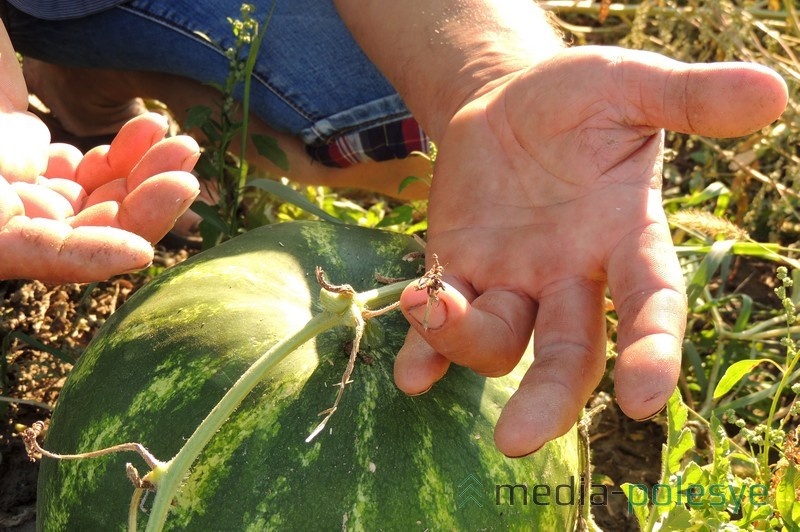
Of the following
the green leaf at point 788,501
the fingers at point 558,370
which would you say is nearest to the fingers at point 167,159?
the fingers at point 558,370

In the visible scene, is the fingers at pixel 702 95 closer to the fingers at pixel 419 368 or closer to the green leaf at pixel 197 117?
the fingers at pixel 419 368

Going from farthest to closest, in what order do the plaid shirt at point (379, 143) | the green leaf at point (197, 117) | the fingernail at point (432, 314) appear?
1. the plaid shirt at point (379, 143)
2. the green leaf at point (197, 117)
3. the fingernail at point (432, 314)

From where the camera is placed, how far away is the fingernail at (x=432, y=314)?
1.34 meters

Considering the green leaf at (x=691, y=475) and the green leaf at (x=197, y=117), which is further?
the green leaf at (x=197, y=117)

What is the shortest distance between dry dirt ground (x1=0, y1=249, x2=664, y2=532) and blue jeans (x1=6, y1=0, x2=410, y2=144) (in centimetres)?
69

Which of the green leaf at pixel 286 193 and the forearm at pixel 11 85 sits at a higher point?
the forearm at pixel 11 85

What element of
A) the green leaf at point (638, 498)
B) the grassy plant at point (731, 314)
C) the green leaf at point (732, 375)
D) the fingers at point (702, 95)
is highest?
the fingers at point (702, 95)

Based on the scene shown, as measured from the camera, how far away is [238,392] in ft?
4.37

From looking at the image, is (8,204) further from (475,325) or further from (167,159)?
(475,325)

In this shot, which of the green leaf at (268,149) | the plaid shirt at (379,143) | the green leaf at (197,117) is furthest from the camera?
the plaid shirt at (379,143)

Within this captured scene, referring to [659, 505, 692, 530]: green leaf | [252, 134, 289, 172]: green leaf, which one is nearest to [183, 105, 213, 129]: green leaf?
[252, 134, 289, 172]: green leaf

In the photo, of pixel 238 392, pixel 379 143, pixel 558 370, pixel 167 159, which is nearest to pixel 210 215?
pixel 167 159

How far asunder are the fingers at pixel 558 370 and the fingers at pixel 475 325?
0.13ft

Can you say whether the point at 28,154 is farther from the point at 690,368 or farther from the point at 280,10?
the point at 690,368
